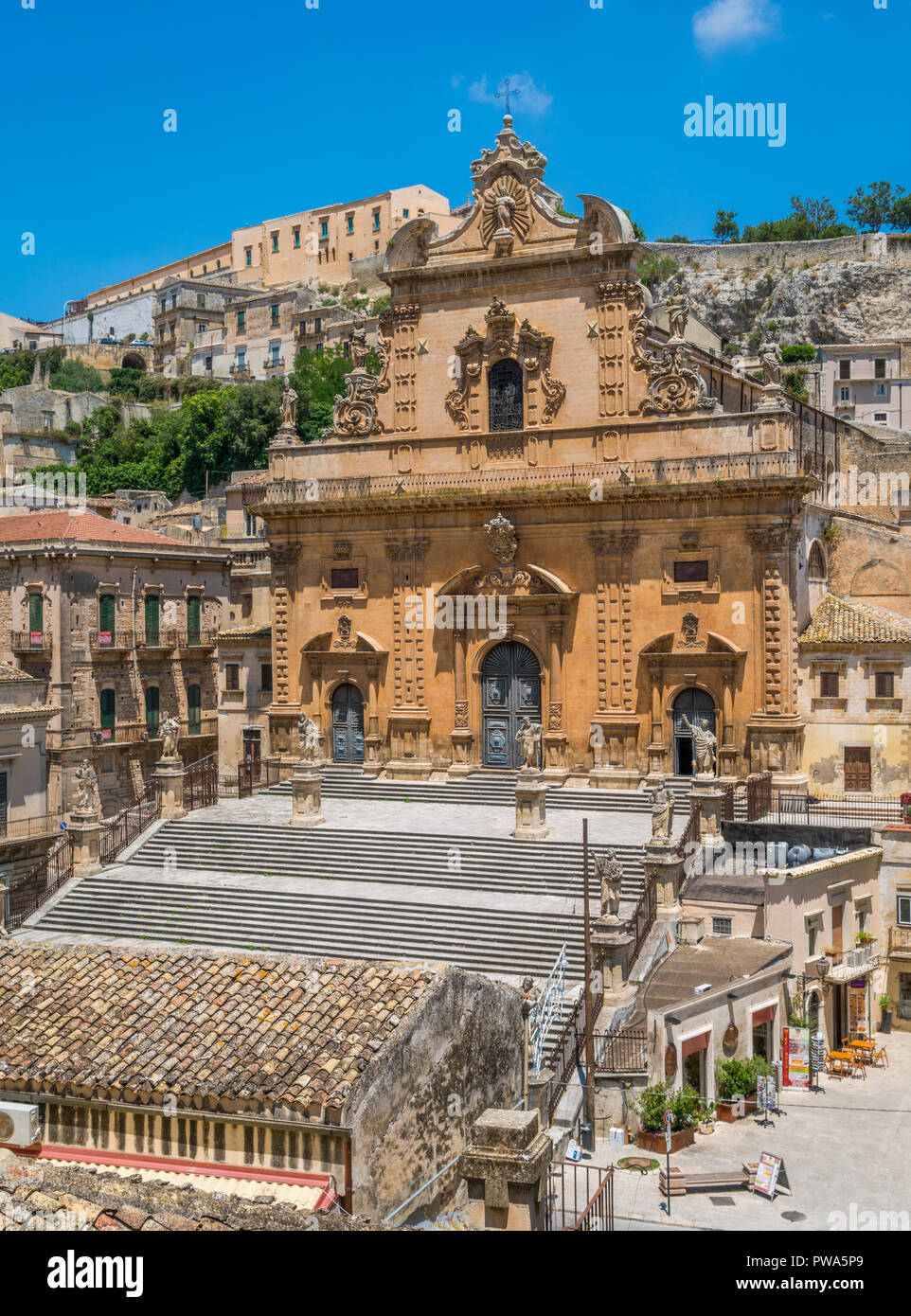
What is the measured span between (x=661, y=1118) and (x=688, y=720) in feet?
44.6

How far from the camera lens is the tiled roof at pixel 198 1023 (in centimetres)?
1265

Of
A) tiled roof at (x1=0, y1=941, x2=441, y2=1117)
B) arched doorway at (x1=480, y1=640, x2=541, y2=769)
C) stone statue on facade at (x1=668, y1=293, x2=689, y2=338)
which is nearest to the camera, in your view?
tiled roof at (x1=0, y1=941, x2=441, y2=1117)

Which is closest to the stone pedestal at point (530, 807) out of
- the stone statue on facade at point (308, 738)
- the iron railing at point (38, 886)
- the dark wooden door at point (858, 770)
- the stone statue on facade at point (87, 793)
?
the stone statue on facade at point (308, 738)

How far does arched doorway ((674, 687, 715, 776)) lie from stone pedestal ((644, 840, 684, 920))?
23.7ft

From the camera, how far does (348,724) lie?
121 ft

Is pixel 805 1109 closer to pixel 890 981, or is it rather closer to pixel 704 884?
pixel 704 884

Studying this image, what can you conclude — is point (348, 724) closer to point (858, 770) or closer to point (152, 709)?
point (858, 770)

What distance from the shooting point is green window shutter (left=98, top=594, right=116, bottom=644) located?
1890 inches

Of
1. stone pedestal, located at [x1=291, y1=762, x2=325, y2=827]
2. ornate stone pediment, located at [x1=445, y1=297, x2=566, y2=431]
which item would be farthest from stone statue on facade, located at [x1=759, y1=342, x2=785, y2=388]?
stone pedestal, located at [x1=291, y1=762, x2=325, y2=827]

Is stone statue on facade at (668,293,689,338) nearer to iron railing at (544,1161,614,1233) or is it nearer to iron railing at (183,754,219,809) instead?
iron railing at (183,754,219,809)

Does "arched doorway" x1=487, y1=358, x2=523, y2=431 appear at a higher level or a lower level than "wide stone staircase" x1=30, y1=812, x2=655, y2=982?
higher

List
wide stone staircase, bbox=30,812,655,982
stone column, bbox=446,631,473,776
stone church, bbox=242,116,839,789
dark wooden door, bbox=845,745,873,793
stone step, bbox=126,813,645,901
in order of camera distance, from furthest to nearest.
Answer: stone column, bbox=446,631,473,776 < stone church, bbox=242,116,839,789 < dark wooden door, bbox=845,745,873,793 < stone step, bbox=126,813,645,901 < wide stone staircase, bbox=30,812,655,982

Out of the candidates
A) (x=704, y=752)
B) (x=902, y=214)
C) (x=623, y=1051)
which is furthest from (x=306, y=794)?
(x=902, y=214)
